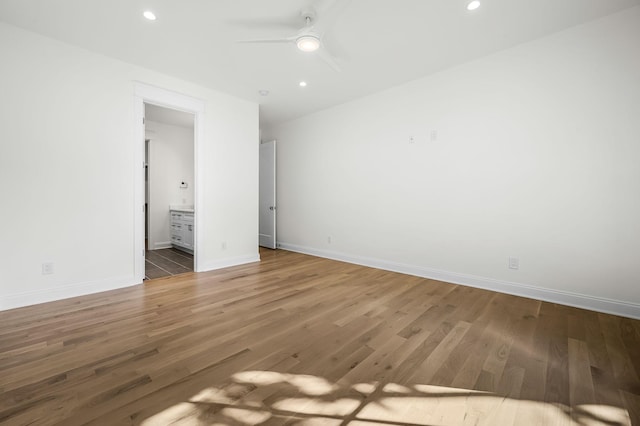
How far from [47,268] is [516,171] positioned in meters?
→ 5.39

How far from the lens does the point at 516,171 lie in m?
3.07

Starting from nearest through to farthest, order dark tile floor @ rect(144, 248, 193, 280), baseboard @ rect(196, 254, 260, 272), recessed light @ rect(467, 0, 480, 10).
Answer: recessed light @ rect(467, 0, 480, 10) → dark tile floor @ rect(144, 248, 193, 280) → baseboard @ rect(196, 254, 260, 272)

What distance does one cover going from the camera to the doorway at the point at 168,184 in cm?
558

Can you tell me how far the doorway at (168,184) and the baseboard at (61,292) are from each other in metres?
2.00

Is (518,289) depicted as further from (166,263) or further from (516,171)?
(166,263)

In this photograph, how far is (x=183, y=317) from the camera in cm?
243

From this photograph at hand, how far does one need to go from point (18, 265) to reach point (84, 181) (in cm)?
104

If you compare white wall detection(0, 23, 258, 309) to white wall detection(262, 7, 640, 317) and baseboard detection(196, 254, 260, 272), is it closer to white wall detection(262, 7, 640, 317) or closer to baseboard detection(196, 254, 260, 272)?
baseboard detection(196, 254, 260, 272)

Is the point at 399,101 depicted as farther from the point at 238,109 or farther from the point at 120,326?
the point at 120,326

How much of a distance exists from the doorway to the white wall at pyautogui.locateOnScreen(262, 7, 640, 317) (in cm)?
368

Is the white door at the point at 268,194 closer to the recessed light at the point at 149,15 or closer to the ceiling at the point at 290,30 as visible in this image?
the ceiling at the point at 290,30

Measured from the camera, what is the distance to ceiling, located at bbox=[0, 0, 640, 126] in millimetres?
2406

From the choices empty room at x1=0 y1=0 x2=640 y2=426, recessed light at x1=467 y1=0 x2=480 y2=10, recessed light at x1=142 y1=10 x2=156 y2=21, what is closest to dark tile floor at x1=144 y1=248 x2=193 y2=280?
empty room at x1=0 y1=0 x2=640 y2=426

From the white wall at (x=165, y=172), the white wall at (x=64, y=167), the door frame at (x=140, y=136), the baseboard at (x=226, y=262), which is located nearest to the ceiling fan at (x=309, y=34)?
the door frame at (x=140, y=136)
